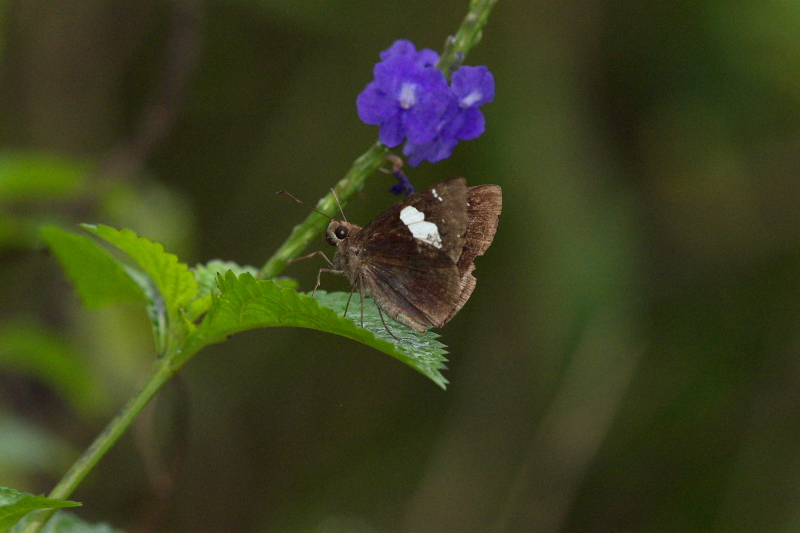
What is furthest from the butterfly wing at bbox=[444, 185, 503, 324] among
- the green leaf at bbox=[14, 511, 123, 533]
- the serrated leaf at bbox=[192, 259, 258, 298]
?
the green leaf at bbox=[14, 511, 123, 533]

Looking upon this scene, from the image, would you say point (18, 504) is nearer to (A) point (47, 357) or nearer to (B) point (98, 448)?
(B) point (98, 448)

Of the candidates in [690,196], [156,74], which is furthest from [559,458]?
[156,74]

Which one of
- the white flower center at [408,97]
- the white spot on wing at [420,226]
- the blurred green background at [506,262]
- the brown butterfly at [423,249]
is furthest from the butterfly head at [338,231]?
the blurred green background at [506,262]

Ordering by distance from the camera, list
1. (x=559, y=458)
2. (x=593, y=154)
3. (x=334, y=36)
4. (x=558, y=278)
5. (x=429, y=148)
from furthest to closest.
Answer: (x=334, y=36) < (x=593, y=154) < (x=558, y=278) < (x=559, y=458) < (x=429, y=148)

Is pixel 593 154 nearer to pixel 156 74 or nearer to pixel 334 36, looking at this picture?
pixel 334 36

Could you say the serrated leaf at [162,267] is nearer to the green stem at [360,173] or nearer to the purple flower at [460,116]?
the green stem at [360,173]

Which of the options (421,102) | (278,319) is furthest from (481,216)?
(278,319)
